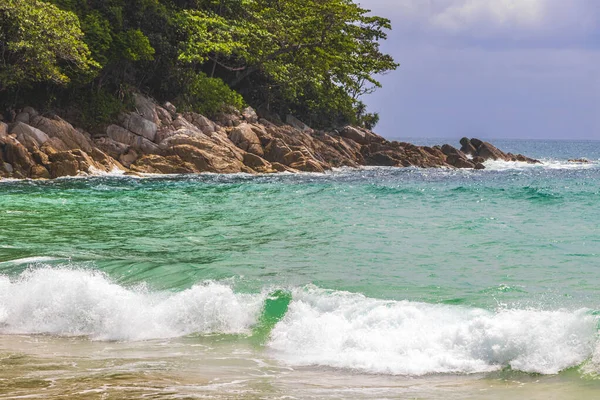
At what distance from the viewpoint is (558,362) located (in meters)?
7.89

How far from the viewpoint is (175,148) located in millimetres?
37438

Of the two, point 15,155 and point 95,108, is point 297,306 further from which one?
point 95,108

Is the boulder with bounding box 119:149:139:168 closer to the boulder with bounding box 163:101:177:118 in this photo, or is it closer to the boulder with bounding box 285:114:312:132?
the boulder with bounding box 163:101:177:118

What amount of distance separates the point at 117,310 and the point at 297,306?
8.19 ft

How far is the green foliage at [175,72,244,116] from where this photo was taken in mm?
43844

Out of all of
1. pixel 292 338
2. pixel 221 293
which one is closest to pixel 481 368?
pixel 292 338

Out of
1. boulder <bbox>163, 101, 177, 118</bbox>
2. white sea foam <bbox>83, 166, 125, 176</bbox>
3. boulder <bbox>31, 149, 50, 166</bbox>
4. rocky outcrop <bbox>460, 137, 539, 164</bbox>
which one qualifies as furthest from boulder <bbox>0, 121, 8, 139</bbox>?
rocky outcrop <bbox>460, 137, 539, 164</bbox>

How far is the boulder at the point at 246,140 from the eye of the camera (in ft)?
135

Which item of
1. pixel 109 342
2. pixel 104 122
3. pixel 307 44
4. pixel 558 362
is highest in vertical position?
pixel 307 44

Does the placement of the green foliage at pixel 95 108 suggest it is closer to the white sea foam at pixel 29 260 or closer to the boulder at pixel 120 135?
the boulder at pixel 120 135

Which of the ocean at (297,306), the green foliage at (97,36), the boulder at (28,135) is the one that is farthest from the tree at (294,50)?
the ocean at (297,306)

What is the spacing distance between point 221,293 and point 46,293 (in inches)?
103

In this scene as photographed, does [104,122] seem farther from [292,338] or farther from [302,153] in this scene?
[292,338]

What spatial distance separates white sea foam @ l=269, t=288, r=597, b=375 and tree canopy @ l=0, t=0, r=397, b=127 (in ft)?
83.4
